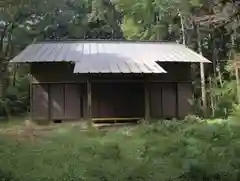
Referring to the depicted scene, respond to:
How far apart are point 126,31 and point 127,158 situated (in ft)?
78.2

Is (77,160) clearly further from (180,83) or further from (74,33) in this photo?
(74,33)

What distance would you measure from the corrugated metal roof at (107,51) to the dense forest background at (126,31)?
7.16ft

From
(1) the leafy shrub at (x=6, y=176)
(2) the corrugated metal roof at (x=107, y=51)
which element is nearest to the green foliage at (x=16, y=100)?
(2) the corrugated metal roof at (x=107, y=51)

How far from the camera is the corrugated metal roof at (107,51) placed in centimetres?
2161

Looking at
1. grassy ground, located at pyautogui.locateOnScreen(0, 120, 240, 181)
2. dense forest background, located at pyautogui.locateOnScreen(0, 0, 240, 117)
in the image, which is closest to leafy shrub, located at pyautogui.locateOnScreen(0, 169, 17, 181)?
grassy ground, located at pyautogui.locateOnScreen(0, 120, 240, 181)

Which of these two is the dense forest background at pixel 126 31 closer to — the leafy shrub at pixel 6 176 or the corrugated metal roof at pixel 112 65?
the corrugated metal roof at pixel 112 65

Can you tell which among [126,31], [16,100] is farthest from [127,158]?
[16,100]

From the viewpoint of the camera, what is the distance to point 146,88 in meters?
20.4

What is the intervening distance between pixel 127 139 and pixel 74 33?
27.6m

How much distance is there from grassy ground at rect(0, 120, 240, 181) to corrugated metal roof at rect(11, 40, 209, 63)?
7.29 metres

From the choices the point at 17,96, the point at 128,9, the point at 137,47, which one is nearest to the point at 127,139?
the point at 137,47

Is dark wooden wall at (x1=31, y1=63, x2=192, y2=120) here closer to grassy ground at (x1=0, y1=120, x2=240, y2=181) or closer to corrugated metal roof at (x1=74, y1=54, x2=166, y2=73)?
corrugated metal roof at (x1=74, y1=54, x2=166, y2=73)

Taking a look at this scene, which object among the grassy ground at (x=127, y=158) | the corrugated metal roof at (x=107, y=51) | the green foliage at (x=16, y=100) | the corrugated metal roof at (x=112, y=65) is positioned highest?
the corrugated metal roof at (x=107, y=51)

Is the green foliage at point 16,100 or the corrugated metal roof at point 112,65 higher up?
the corrugated metal roof at point 112,65
